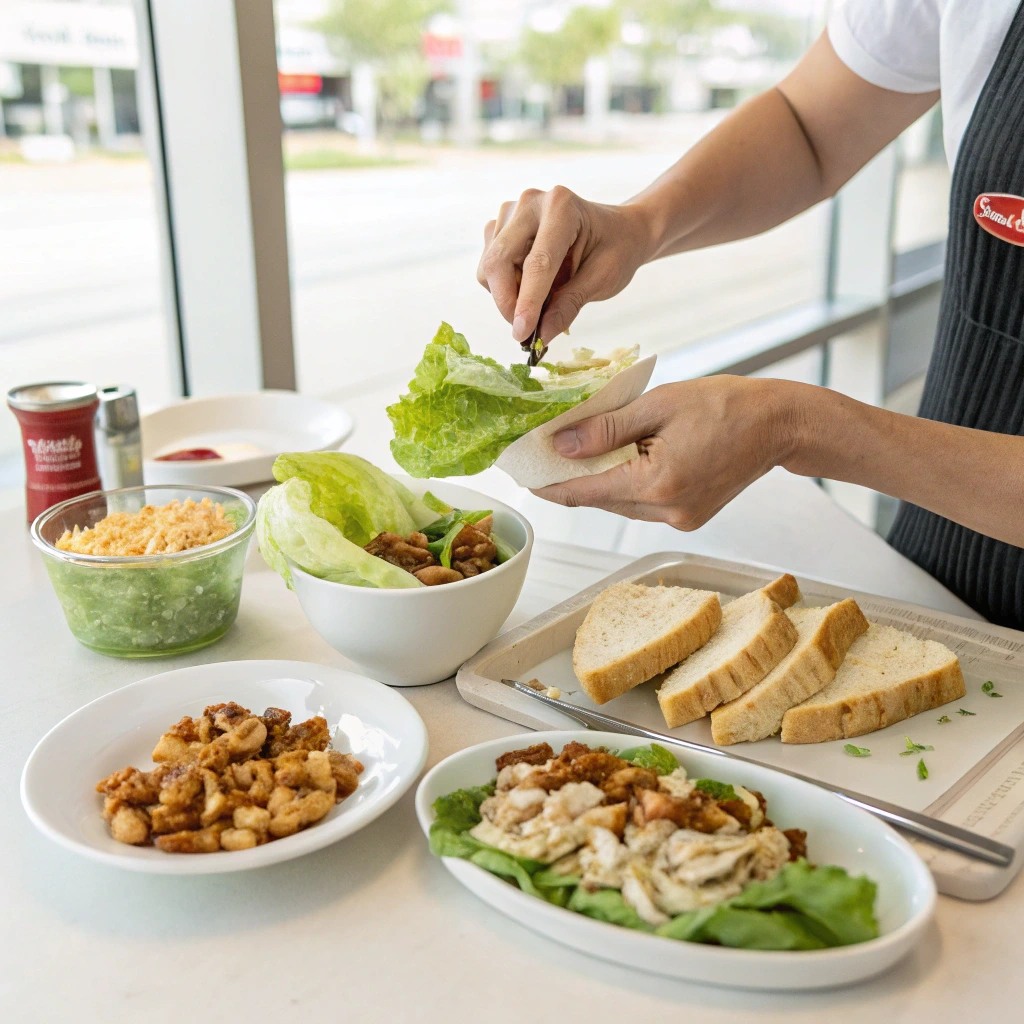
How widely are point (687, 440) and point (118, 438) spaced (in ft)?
3.53

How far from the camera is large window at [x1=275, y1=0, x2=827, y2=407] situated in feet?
12.4

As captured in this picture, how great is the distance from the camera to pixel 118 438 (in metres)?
1.78

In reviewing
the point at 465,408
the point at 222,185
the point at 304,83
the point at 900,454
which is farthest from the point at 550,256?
the point at 304,83

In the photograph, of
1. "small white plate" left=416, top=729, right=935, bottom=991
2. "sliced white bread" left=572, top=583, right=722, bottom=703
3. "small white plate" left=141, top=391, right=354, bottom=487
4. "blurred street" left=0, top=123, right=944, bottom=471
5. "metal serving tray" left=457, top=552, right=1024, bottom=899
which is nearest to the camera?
"small white plate" left=416, top=729, right=935, bottom=991

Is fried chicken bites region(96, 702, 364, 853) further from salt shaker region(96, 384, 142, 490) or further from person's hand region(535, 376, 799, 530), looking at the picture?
salt shaker region(96, 384, 142, 490)

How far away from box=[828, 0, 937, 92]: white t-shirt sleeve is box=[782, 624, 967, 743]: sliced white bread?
1.10 metres

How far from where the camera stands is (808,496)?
6.83 feet

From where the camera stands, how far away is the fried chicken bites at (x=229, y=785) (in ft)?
2.89

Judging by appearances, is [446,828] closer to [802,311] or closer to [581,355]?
[581,355]

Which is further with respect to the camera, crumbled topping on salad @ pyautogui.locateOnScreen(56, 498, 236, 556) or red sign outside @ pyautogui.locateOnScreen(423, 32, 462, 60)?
red sign outside @ pyautogui.locateOnScreen(423, 32, 462, 60)

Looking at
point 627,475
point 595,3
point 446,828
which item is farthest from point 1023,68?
point 595,3

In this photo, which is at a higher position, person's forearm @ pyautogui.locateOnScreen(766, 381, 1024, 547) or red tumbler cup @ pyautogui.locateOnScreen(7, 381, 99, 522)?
person's forearm @ pyautogui.locateOnScreen(766, 381, 1024, 547)

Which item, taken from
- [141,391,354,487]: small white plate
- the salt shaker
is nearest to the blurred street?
[141,391,354,487]: small white plate

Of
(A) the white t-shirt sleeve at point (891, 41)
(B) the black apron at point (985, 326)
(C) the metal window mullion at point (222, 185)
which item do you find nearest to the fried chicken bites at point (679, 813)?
(B) the black apron at point (985, 326)
